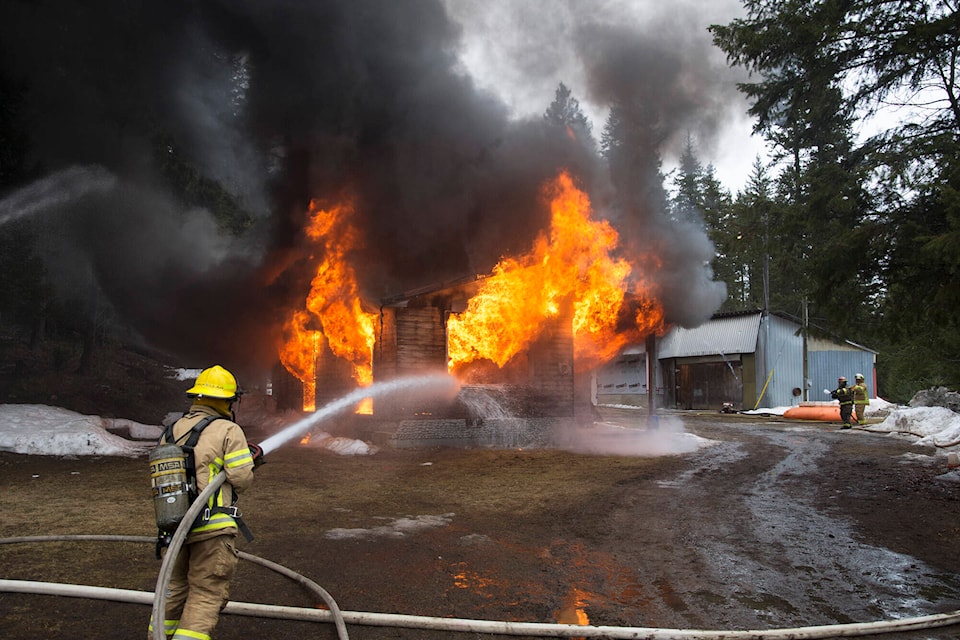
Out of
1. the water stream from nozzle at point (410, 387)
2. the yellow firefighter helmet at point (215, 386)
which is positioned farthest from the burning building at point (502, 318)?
the yellow firefighter helmet at point (215, 386)

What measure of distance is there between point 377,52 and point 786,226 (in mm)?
11110

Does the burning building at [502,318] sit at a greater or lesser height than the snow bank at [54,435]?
greater

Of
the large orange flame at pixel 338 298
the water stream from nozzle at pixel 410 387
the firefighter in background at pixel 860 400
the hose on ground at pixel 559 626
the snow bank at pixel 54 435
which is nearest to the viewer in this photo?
the hose on ground at pixel 559 626

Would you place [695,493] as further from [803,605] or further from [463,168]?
[463,168]

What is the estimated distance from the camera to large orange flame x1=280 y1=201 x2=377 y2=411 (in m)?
15.0

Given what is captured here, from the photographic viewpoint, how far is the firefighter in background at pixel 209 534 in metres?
3.42

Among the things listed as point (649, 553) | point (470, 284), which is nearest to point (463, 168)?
point (470, 284)

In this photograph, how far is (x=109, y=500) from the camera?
8.25 m

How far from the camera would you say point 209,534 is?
3.44 meters

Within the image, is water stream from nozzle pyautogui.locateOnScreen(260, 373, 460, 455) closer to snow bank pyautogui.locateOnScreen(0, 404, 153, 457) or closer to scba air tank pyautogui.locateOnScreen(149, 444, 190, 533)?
snow bank pyautogui.locateOnScreen(0, 404, 153, 457)

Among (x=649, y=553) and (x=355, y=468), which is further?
(x=355, y=468)

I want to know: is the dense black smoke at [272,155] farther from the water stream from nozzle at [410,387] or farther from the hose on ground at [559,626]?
the hose on ground at [559,626]

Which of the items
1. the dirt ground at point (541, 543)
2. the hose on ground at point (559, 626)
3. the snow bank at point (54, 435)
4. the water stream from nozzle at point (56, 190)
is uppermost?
the water stream from nozzle at point (56, 190)

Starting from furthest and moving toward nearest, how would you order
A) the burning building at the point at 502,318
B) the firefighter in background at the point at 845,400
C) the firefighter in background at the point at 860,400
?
the firefighter in background at the point at 860,400 → the firefighter in background at the point at 845,400 → the burning building at the point at 502,318
